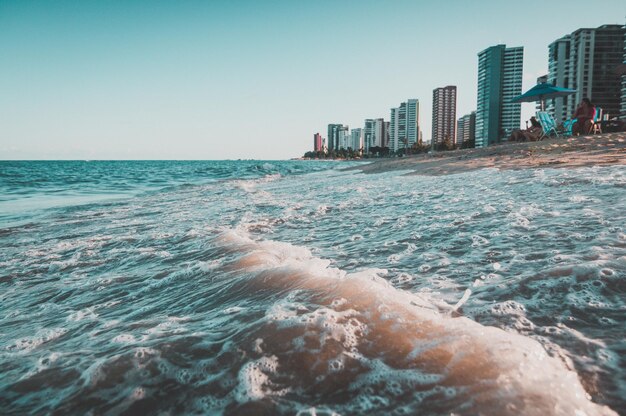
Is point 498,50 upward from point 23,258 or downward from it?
upward

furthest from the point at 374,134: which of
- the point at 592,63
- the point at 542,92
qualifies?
the point at 542,92

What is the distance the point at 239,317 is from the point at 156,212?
7.94 meters

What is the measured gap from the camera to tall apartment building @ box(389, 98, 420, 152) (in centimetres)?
15475

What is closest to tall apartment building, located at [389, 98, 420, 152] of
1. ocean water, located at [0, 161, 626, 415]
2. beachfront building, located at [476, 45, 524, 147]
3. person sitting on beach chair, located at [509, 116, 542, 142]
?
beachfront building, located at [476, 45, 524, 147]

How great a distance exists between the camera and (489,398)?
1.41m

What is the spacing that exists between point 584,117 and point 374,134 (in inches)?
6693

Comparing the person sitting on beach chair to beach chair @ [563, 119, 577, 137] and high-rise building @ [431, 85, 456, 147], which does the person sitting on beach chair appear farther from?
high-rise building @ [431, 85, 456, 147]

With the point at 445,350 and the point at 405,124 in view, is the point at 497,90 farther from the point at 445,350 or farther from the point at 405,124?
the point at 445,350

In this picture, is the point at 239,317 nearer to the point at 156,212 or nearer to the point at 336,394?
the point at 336,394

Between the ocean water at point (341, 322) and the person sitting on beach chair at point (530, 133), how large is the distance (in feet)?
52.6

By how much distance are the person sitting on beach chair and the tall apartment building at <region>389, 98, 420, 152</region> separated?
134 metres

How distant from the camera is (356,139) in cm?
19188

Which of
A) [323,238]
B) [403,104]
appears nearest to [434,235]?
[323,238]

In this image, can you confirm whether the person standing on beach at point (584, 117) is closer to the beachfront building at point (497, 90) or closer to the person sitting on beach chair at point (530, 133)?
the person sitting on beach chair at point (530, 133)
